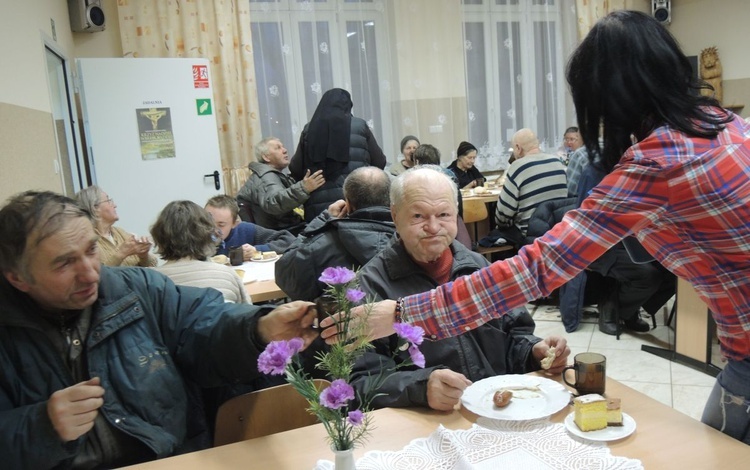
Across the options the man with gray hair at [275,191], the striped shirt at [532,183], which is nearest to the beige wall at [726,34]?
the striped shirt at [532,183]

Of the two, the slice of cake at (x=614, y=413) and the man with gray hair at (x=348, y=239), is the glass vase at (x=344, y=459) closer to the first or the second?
the slice of cake at (x=614, y=413)

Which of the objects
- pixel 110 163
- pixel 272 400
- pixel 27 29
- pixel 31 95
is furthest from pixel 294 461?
pixel 110 163

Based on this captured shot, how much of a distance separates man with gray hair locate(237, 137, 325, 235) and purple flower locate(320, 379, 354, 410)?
3.43 meters

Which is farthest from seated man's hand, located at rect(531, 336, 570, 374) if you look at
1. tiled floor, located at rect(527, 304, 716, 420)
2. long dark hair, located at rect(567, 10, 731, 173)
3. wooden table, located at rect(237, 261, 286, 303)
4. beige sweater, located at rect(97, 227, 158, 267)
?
beige sweater, located at rect(97, 227, 158, 267)

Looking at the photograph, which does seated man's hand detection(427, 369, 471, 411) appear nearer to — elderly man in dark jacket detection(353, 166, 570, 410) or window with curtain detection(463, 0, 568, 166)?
elderly man in dark jacket detection(353, 166, 570, 410)

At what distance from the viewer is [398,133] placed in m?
6.82

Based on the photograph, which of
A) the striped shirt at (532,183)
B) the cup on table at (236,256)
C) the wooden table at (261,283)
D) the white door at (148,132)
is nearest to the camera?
the wooden table at (261,283)

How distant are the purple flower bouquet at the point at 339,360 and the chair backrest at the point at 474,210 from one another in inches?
160

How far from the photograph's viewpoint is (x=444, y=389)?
4.50 feet

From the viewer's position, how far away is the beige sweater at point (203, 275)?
239cm

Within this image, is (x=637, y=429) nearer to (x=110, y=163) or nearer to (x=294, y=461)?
(x=294, y=461)

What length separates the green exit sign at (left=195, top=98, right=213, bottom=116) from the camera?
5512mm

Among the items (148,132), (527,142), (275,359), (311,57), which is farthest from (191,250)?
(311,57)

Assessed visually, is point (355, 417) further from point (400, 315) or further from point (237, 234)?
point (237, 234)
